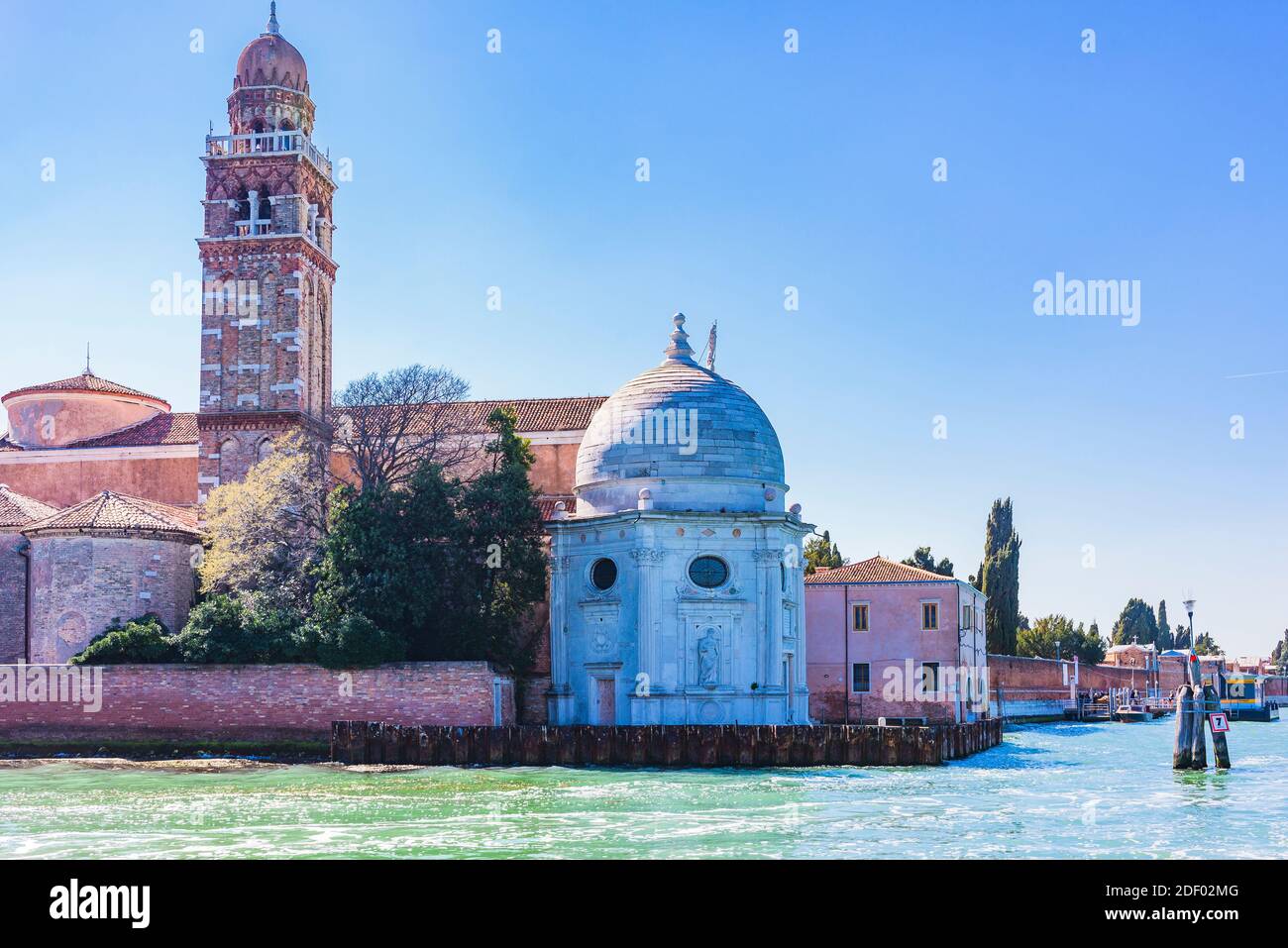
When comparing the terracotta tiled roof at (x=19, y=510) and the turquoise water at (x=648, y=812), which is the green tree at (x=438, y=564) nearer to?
the turquoise water at (x=648, y=812)

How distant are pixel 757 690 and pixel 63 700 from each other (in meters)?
16.3

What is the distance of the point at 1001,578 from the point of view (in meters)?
57.5

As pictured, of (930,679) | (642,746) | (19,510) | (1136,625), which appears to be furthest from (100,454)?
(1136,625)

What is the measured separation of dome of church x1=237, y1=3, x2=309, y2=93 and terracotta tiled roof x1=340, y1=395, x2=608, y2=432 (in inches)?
427

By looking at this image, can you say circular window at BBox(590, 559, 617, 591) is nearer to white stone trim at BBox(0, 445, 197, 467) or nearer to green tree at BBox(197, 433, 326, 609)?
green tree at BBox(197, 433, 326, 609)

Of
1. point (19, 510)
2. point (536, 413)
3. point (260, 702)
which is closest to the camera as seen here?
point (260, 702)

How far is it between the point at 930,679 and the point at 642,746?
1420 centimetres

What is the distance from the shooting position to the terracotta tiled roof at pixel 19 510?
36875 mm

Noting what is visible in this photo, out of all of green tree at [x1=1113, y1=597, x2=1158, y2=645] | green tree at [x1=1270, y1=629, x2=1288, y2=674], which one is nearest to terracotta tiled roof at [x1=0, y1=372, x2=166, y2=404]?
green tree at [x1=1113, y1=597, x2=1158, y2=645]

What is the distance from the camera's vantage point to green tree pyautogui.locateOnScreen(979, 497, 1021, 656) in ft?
187

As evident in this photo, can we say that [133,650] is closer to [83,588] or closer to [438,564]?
[83,588]
